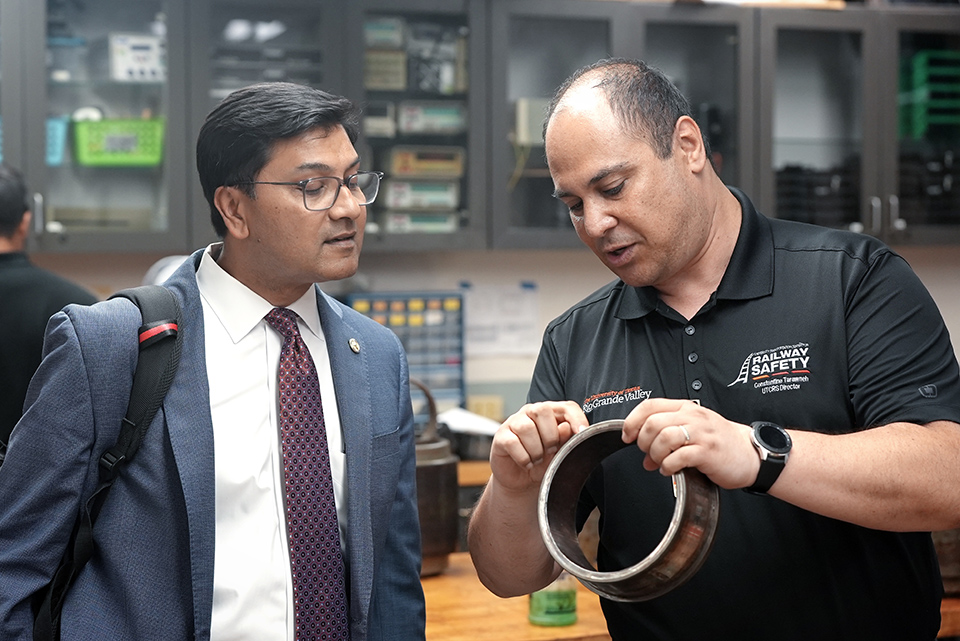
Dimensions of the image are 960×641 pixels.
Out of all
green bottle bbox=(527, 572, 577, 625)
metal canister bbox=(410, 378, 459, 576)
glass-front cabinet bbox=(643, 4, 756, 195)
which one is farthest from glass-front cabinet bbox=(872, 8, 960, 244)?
green bottle bbox=(527, 572, 577, 625)

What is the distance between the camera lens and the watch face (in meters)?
1.06

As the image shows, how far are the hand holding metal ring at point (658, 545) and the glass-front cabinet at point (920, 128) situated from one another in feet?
9.44

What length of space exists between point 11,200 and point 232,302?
1264 millimetres

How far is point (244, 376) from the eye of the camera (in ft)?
4.73

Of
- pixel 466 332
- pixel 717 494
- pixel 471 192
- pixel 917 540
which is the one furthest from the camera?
pixel 466 332

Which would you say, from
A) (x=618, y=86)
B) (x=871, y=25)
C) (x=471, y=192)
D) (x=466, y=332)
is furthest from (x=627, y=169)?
(x=871, y=25)

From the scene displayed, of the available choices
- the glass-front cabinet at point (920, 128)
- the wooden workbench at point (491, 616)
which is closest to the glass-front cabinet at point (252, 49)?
the wooden workbench at point (491, 616)

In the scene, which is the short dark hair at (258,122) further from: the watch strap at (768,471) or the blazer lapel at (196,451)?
the watch strap at (768,471)

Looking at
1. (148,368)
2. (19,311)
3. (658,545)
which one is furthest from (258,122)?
(19,311)

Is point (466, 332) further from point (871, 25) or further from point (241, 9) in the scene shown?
point (871, 25)

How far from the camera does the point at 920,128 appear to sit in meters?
3.69

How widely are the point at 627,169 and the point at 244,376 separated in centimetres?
62

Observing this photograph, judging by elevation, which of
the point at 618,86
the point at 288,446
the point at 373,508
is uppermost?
the point at 618,86

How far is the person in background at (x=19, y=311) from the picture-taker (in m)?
2.29
